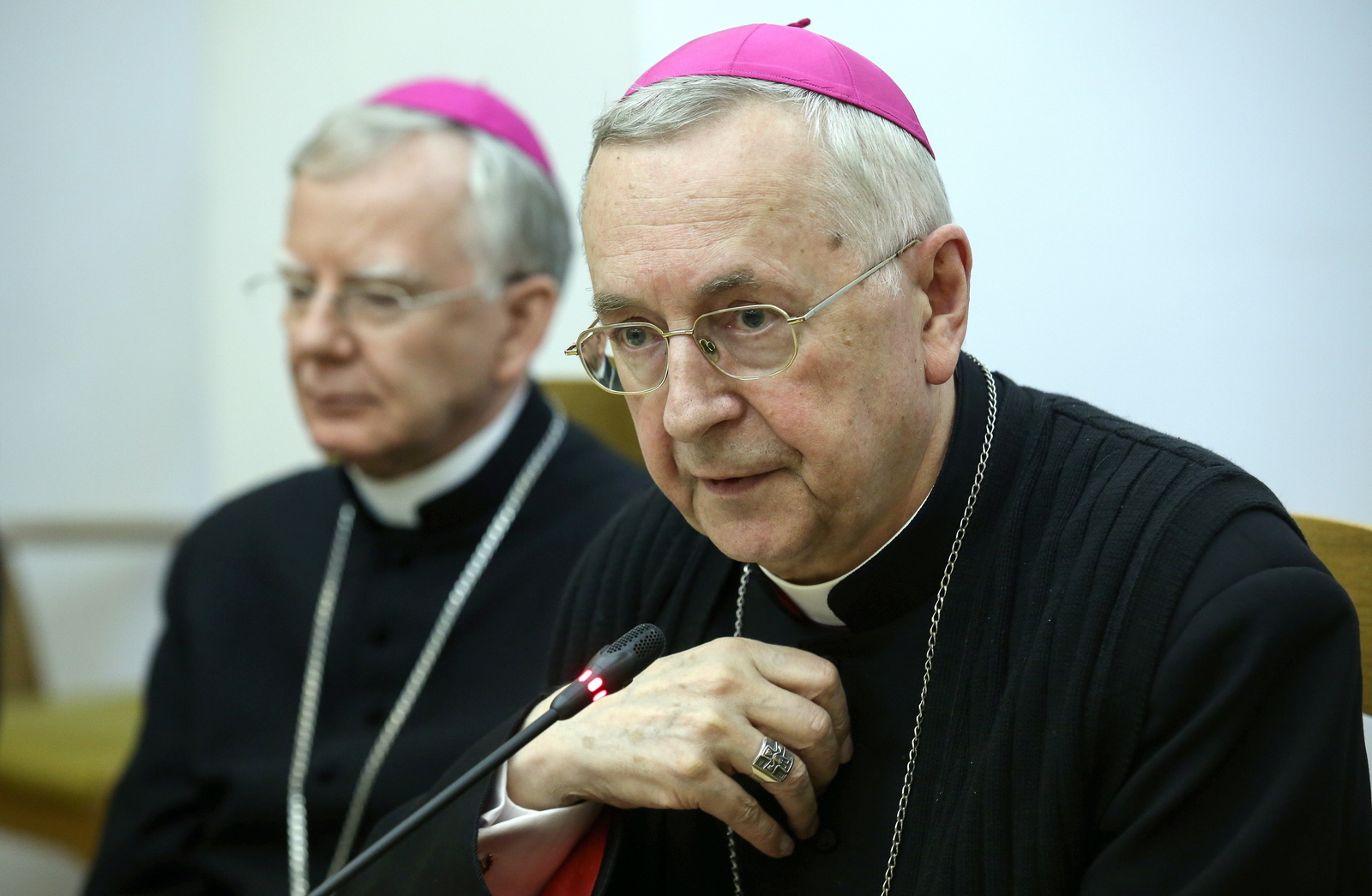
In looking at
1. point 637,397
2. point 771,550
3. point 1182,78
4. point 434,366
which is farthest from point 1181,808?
point 434,366

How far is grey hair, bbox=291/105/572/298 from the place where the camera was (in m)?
2.48

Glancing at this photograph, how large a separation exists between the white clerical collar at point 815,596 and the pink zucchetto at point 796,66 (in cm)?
45

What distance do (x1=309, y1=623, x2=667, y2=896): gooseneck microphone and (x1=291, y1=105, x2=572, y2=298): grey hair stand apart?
4.37ft

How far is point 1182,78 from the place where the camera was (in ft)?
4.95

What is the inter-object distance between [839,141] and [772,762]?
A: 0.65 meters

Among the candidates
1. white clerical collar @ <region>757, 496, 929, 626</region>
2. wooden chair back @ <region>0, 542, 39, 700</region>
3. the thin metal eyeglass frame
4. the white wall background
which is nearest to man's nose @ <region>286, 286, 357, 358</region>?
the thin metal eyeglass frame

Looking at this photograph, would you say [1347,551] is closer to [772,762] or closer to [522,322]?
[772,762]

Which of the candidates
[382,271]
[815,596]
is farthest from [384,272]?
[815,596]

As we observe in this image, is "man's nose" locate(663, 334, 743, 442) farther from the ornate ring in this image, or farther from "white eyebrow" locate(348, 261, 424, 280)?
"white eyebrow" locate(348, 261, 424, 280)

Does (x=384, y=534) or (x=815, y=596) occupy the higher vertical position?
(x=815, y=596)

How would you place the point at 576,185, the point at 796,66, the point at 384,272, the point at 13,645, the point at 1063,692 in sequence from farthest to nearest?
the point at 13,645 → the point at 576,185 → the point at 384,272 → the point at 796,66 → the point at 1063,692

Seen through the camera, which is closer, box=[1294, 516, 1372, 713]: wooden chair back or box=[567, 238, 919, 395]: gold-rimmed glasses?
box=[567, 238, 919, 395]: gold-rimmed glasses

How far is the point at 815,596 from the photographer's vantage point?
1.55 m

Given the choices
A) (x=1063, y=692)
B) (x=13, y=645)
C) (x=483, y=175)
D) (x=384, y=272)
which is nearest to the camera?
(x=1063, y=692)
